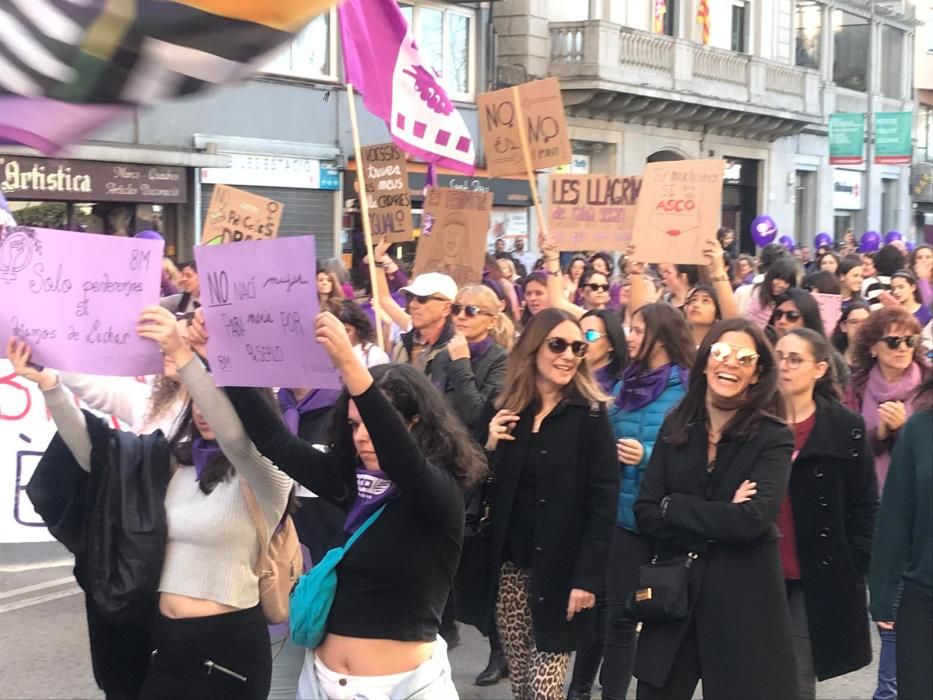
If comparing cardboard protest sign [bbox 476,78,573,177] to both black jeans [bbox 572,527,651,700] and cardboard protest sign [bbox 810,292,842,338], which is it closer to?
cardboard protest sign [bbox 810,292,842,338]

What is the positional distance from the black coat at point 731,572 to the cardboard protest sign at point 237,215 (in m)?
4.71

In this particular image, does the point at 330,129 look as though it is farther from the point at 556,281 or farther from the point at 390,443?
the point at 390,443

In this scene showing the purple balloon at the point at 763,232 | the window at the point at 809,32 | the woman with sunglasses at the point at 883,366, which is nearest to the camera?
the woman with sunglasses at the point at 883,366

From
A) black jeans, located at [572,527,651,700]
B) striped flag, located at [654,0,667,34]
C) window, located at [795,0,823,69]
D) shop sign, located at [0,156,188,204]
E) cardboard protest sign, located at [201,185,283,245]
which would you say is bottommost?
black jeans, located at [572,527,651,700]

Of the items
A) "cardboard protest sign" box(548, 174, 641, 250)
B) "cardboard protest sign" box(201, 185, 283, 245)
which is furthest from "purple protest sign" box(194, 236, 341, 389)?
"cardboard protest sign" box(548, 174, 641, 250)

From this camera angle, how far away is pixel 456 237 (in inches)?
344

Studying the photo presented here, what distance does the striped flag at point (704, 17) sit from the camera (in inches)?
1091

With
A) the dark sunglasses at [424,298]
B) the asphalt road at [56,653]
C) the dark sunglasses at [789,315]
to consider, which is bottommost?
the asphalt road at [56,653]

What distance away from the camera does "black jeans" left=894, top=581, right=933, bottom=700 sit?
419 centimetres

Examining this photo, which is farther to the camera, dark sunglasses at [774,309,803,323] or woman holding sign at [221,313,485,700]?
dark sunglasses at [774,309,803,323]

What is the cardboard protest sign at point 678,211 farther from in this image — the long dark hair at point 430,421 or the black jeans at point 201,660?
the black jeans at point 201,660

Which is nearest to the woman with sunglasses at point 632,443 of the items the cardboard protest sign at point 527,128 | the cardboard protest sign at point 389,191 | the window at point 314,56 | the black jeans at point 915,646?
the black jeans at point 915,646

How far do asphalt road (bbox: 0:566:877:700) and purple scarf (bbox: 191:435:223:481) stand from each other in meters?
2.36

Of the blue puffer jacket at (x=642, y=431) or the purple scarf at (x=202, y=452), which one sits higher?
the purple scarf at (x=202, y=452)
